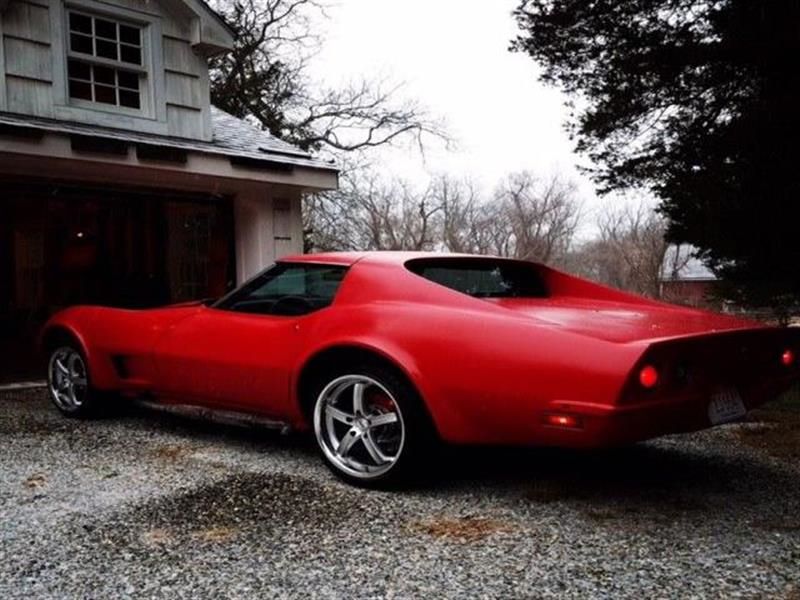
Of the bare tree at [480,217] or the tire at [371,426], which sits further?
the bare tree at [480,217]

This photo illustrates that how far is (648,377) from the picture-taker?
9.21 feet

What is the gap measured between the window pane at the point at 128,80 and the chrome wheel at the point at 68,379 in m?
3.69

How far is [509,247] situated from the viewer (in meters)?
38.2

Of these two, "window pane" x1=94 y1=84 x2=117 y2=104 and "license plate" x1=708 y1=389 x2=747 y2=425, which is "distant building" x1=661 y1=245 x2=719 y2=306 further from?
"license plate" x1=708 y1=389 x2=747 y2=425

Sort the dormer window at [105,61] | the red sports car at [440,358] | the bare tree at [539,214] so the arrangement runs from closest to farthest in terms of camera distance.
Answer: the red sports car at [440,358] < the dormer window at [105,61] < the bare tree at [539,214]

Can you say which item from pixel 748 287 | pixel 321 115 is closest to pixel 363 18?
pixel 321 115

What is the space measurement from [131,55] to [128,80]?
0.30m

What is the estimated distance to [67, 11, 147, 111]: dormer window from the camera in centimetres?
738

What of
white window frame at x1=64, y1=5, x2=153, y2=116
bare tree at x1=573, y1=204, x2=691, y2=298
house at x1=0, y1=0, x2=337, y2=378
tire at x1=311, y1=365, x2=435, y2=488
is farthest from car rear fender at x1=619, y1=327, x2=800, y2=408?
bare tree at x1=573, y1=204, x2=691, y2=298

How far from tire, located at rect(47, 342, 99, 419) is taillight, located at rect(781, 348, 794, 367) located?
425 centimetres

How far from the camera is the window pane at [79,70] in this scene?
7367 millimetres

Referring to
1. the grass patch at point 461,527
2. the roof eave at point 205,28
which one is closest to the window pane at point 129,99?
the roof eave at point 205,28

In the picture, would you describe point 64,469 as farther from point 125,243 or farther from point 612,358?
point 125,243

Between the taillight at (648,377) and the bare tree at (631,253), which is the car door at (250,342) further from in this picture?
the bare tree at (631,253)
